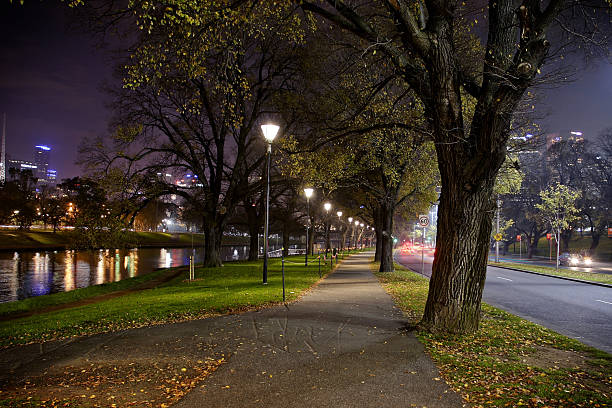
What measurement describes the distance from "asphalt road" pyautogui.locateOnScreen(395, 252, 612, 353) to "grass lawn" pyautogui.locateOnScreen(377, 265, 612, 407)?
4.27ft

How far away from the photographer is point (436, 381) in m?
5.30

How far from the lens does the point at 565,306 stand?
1302 cm

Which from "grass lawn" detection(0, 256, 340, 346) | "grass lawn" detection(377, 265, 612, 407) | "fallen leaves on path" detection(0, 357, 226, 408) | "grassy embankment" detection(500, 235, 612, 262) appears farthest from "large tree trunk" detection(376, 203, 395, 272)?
"grassy embankment" detection(500, 235, 612, 262)

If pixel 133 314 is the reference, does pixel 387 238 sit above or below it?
above

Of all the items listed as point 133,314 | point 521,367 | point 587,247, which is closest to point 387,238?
point 133,314

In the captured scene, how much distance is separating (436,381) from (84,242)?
59.4ft

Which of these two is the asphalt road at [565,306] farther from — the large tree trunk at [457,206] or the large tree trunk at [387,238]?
the large tree trunk at [387,238]

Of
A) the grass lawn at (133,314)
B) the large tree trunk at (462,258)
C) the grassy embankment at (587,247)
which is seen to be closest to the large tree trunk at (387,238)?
the grass lawn at (133,314)

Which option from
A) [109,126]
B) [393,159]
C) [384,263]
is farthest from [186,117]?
[384,263]

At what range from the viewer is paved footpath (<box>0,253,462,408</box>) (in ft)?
15.6

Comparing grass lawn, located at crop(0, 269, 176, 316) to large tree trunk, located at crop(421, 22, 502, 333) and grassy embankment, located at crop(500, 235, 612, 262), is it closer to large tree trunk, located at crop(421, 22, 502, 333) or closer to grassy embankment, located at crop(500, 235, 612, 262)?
large tree trunk, located at crop(421, 22, 502, 333)

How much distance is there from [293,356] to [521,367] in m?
3.43

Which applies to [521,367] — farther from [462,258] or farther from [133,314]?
[133,314]

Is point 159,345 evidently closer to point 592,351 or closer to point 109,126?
point 592,351
